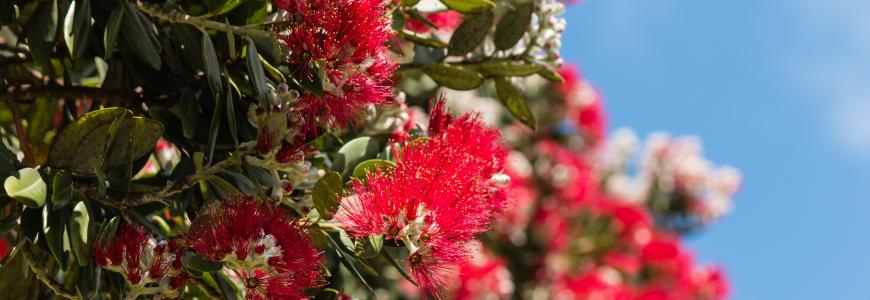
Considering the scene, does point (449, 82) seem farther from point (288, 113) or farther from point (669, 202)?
point (669, 202)

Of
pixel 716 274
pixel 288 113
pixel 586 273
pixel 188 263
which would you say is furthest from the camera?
pixel 716 274

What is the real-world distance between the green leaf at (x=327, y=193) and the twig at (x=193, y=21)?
20 cm

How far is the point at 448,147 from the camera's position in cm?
143

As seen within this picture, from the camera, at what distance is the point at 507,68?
1873 mm

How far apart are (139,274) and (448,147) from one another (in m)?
0.44

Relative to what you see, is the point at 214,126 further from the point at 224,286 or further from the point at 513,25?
the point at 513,25

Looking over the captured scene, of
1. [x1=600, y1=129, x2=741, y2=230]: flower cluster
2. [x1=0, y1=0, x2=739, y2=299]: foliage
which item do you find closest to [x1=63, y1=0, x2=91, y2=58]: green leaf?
[x1=0, y1=0, x2=739, y2=299]: foliage

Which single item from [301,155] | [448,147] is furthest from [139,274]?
[448,147]

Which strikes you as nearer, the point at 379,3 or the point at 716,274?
the point at 379,3

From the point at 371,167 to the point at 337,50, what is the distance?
0.58 ft

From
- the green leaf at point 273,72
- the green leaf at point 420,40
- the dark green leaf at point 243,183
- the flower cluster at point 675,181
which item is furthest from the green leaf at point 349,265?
the flower cluster at point 675,181

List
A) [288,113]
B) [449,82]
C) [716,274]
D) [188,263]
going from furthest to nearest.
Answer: [716,274] < [449,82] < [288,113] < [188,263]

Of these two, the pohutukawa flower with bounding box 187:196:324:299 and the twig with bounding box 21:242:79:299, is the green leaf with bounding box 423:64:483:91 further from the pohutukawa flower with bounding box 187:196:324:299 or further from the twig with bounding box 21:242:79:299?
the twig with bounding box 21:242:79:299

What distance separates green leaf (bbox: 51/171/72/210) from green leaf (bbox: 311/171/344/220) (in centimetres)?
30
